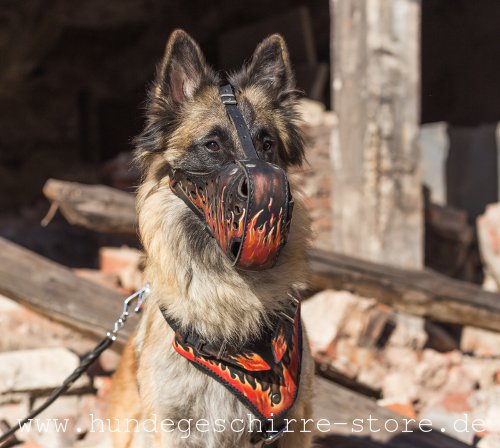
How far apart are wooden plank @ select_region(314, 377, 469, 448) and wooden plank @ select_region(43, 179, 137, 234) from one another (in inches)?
75.8

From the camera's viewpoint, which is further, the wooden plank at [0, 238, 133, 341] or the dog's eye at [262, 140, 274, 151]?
the wooden plank at [0, 238, 133, 341]

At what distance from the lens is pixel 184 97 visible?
2.76m

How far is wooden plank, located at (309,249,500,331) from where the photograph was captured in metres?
4.89

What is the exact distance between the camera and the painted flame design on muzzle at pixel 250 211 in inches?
86.4

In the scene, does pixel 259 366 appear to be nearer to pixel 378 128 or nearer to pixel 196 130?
pixel 196 130

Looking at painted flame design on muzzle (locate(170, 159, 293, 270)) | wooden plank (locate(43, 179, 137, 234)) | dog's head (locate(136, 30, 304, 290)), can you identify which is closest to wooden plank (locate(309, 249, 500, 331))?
wooden plank (locate(43, 179, 137, 234))

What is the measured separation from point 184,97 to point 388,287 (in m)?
2.71

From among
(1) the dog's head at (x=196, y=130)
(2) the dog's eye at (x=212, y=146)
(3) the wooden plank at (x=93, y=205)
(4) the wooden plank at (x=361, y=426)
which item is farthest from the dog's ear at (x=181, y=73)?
(3) the wooden plank at (x=93, y=205)

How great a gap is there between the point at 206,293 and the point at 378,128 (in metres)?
3.12

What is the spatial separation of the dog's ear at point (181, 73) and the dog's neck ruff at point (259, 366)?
34.6 inches

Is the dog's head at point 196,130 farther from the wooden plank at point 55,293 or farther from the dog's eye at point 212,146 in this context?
the wooden plank at point 55,293

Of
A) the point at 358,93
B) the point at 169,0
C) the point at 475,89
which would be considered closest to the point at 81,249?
the point at 169,0

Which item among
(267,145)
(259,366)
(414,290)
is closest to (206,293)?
(259,366)

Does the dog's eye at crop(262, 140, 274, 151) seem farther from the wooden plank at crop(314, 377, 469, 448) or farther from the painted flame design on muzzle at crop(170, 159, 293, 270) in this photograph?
the wooden plank at crop(314, 377, 469, 448)
